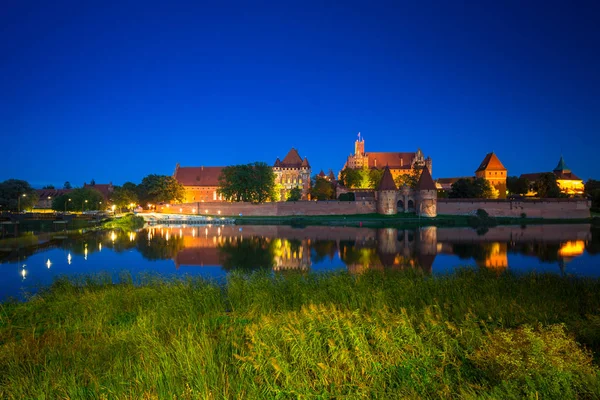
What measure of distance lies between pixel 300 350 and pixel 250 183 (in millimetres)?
57364

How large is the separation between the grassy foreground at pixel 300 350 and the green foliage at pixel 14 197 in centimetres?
6221

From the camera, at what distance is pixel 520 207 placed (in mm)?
58688

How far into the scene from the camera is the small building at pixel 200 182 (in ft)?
287

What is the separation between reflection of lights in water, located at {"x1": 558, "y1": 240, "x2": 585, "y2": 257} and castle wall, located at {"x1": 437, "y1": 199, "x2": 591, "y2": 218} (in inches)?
1062

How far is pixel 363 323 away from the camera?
5.48m

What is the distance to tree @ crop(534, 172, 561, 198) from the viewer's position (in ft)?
215

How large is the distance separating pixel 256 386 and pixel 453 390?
1956 mm

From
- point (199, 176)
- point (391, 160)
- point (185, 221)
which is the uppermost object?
point (391, 160)

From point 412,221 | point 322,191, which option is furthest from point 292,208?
point 412,221

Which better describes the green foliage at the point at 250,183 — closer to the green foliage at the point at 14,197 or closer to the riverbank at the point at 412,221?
the riverbank at the point at 412,221

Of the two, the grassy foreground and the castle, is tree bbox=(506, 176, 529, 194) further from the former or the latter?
the grassy foreground

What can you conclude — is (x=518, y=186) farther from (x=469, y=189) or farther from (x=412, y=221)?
(x=412, y=221)

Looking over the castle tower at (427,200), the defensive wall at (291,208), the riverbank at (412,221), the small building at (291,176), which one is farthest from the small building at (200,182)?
the castle tower at (427,200)

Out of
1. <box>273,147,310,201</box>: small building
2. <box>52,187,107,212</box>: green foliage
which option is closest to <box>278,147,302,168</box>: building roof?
<box>273,147,310,201</box>: small building
